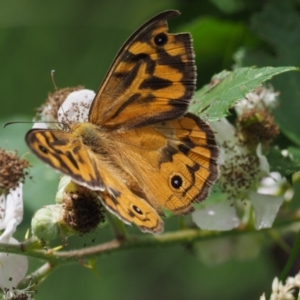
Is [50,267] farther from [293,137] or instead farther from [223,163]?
[293,137]

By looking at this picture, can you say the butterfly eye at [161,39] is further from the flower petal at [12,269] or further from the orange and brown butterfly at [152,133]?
the flower petal at [12,269]

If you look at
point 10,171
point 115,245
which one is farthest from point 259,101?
point 10,171

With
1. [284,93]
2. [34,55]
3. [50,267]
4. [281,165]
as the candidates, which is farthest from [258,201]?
[34,55]

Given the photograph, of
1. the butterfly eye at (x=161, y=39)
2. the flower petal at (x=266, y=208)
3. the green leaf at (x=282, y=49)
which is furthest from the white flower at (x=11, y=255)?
the green leaf at (x=282, y=49)

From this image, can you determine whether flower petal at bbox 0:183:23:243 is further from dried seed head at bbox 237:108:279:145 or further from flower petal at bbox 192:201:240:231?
dried seed head at bbox 237:108:279:145

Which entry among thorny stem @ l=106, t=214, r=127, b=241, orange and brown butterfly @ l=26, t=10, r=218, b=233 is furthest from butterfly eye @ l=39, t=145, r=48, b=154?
thorny stem @ l=106, t=214, r=127, b=241

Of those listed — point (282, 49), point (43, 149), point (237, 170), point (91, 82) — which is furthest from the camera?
point (91, 82)

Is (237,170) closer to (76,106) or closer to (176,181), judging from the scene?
(176,181)
